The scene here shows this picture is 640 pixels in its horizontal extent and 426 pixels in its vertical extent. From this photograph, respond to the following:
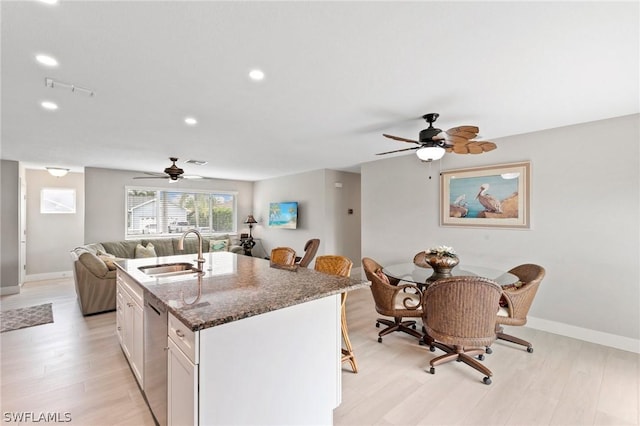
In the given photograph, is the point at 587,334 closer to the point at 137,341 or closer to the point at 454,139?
the point at 454,139

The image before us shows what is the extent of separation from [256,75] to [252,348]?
6.21ft

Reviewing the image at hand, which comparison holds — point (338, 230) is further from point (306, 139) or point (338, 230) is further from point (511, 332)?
point (511, 332)

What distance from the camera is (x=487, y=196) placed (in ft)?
13.3

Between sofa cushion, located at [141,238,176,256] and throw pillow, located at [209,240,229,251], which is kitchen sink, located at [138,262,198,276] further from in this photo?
throw pillow, located at [209,240,229,251]

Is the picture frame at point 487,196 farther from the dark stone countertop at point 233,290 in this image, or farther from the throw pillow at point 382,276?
the dark stone countertop at point 233,290

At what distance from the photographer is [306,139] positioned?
400cm

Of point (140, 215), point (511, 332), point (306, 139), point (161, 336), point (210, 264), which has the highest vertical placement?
point (306, 139)

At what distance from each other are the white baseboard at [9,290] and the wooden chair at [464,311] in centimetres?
711

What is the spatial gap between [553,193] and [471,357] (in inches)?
90.1

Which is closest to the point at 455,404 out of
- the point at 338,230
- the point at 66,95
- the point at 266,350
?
the point at 266,350

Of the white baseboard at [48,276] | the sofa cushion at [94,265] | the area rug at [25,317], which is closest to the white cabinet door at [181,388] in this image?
the sofa cushion at [94,265]

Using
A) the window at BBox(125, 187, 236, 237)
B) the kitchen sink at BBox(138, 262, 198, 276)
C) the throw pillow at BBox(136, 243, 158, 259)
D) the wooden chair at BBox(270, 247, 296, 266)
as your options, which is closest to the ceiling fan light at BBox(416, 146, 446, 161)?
the wooden chair at BBox(270, 247, 296, 266)

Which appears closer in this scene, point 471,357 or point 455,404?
point 455,404

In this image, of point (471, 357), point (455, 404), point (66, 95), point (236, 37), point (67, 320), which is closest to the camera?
point (236, 37)
